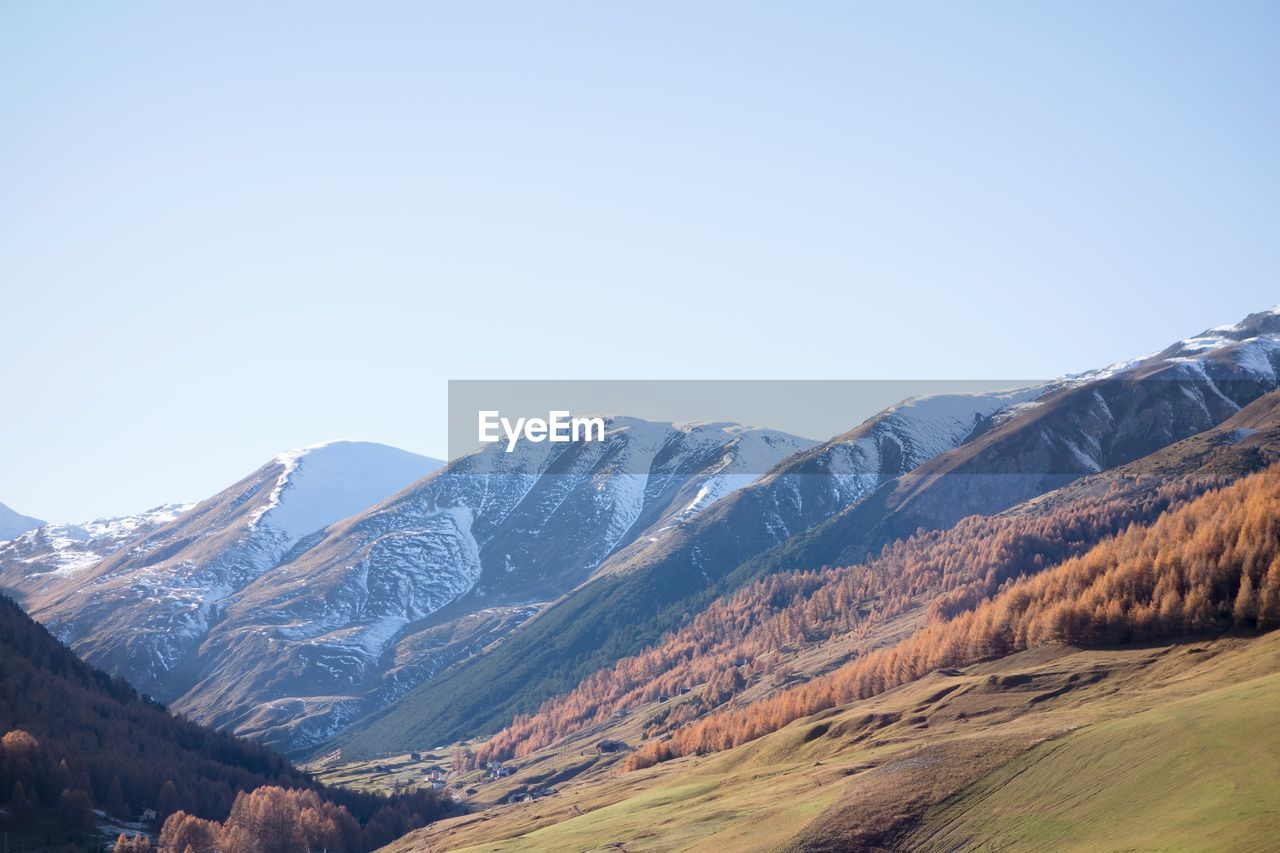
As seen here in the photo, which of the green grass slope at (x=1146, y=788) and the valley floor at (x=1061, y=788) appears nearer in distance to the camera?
the green grass slope at (x=1146, y=788)

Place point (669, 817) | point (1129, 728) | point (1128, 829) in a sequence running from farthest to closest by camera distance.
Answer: point (669, 817) < point (1129, 728) < point (1128, 829)

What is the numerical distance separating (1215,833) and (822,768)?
280 ft

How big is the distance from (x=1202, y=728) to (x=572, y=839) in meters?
99.1

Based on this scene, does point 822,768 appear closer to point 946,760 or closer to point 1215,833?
point 946,760

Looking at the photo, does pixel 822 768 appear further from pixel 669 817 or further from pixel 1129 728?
pixel 1129 728

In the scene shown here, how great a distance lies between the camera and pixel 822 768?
7697 inches

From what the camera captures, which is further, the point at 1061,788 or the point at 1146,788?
the point at 1061,788

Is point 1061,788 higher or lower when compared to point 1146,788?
lower

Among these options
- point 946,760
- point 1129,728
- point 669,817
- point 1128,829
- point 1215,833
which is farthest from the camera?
point 669,817

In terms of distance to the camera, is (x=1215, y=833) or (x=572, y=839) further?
(x=572, y=839)

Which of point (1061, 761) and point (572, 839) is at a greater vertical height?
point (1061, 761)

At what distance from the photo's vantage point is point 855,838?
491 ft

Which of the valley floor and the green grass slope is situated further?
the valley floor

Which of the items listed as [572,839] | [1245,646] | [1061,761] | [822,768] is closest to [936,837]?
[1061,761]
